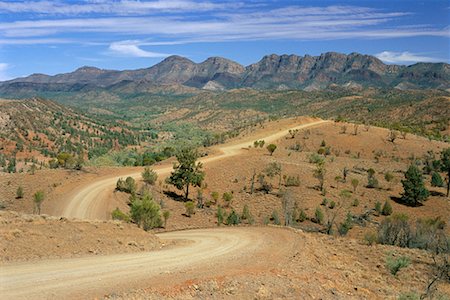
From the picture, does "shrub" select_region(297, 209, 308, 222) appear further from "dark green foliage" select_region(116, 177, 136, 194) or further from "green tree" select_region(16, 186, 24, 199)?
"green tree" select_region(16, 186, 24, 199)

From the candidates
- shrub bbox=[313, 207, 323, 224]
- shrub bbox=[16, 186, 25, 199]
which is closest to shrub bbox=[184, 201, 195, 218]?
shrub bbox=[313, 207, 323, 224]

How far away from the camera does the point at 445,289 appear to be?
1747 cm

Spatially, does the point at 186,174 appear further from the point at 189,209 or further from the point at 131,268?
the point at 131,268

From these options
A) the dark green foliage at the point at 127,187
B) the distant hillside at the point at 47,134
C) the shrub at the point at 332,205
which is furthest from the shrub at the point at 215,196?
the distant hillside at the point at 47,134

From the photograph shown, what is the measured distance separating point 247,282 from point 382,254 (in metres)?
8.47

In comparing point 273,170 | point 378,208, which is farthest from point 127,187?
point 378,208

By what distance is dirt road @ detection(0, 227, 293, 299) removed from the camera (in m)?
12.8

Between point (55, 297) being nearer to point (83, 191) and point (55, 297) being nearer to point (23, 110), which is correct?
point (83, 191)

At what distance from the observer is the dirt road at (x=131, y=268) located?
1278 centimetres

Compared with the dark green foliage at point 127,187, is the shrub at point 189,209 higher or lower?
lower

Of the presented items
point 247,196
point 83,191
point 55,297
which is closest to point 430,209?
point 247,196

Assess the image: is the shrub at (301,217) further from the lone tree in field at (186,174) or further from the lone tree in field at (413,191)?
the lone tree in field at (413,191)

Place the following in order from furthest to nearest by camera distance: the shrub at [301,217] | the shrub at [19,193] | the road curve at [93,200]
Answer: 1. the shrub at [19,193]
2. the shrub at [301,217]
3. the road curve at [93,200]

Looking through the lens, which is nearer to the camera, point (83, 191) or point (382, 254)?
point (382, 254)
